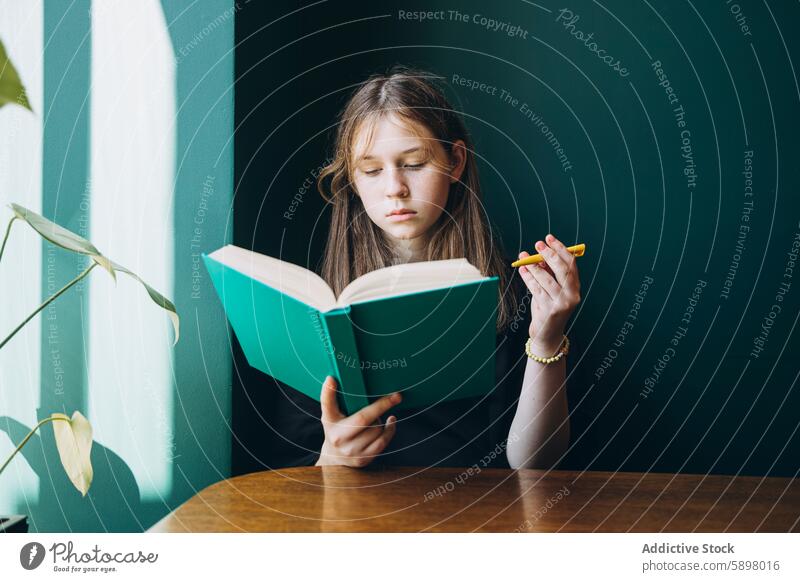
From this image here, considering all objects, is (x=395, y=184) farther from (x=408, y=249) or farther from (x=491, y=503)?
(x=491, y=503)

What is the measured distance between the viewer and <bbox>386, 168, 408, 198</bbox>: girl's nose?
86 cm

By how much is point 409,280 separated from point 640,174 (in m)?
0.59

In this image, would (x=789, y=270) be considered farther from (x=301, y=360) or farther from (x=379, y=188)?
(x=301, y=360)

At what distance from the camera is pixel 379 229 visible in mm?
938

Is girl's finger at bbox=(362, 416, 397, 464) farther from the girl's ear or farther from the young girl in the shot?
the girl's ear

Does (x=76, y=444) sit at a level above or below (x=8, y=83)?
below

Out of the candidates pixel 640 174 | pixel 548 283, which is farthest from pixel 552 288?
pixel 640 174

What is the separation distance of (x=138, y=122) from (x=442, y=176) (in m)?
0.39

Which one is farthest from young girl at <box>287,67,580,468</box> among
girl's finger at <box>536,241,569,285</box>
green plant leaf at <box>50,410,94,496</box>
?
green plant leaf at <box>50,410,94,496</box>

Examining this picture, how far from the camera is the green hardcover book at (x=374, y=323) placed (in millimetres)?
534

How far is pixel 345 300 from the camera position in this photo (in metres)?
0.54

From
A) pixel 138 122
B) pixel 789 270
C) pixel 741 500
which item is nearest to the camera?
pixel 741 500

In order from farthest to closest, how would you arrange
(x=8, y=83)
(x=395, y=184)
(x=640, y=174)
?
1. (x=640, y=174)
2. (x=395, y=184)
3. (x=8, y=83)
